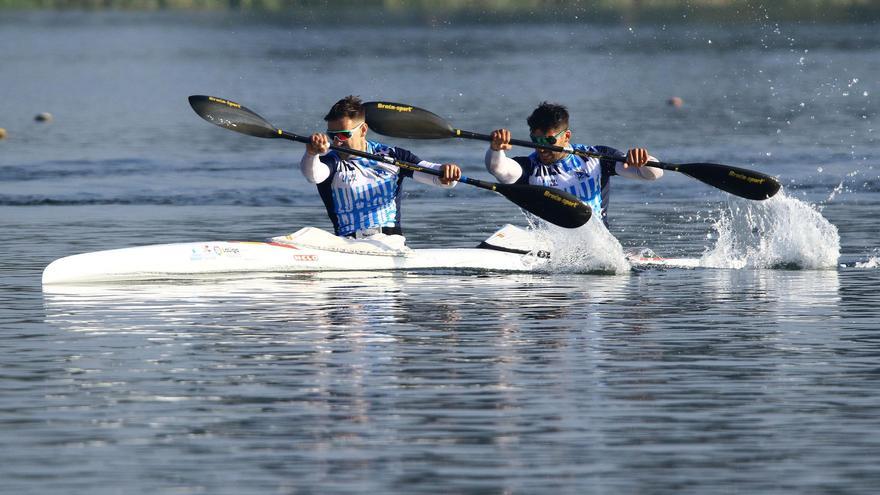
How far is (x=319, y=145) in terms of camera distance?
18.5 meters

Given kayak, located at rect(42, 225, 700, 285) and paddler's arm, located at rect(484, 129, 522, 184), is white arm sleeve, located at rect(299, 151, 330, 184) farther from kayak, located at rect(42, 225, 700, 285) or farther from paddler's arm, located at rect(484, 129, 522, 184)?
paddler's arm, located at rect(484, 129, 522, 184)

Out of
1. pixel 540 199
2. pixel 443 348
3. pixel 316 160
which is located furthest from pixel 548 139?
pixel 443 348

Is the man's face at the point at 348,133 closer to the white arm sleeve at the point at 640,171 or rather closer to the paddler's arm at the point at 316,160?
the paddler's arm at the point at 316,160

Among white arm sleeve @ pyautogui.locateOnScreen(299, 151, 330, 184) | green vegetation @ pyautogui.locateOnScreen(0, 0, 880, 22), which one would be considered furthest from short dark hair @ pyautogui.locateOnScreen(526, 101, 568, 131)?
green vegetation @ pyautogui.locateOnScreen(0, 0, 880, 22)

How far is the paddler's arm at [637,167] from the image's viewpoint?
19.2 metres

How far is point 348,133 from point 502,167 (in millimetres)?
1520

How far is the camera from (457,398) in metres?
12.8

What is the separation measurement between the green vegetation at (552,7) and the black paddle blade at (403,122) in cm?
10408

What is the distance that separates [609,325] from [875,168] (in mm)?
17841

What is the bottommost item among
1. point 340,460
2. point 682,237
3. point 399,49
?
point 340,460

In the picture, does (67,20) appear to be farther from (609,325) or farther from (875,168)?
(609,325)

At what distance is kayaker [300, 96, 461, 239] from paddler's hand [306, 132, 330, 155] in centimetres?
47

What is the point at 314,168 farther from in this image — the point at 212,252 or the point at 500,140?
the point at 500,140

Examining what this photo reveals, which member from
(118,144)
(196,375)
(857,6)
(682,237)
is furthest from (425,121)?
(857,6)
